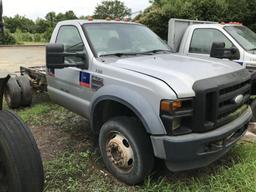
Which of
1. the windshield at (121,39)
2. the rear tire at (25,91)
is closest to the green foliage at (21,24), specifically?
the rear tire at (25,91)

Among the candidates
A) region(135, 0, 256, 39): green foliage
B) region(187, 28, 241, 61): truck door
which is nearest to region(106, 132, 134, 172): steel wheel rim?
region(187, 28, 241, 61): truck door

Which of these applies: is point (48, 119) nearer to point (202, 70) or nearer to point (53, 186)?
point (53, 186)

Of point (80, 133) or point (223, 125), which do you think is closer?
point (223, 125)

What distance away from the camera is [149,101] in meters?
3.69

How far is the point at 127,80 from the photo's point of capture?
405 centimetres

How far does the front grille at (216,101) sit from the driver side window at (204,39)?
3.08 metres

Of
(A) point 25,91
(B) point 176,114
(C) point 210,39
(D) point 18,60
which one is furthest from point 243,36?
(D) point 18,60

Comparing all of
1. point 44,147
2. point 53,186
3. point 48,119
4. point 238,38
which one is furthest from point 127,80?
point 238,38

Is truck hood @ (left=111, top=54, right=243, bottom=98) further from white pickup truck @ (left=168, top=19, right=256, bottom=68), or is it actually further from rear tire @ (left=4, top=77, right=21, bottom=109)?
rear tire @ (left=4, top=77, right=21, bottom=109)

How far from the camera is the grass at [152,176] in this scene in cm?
391

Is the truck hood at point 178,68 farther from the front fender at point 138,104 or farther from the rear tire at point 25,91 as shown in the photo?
the rear tire at point 25,91

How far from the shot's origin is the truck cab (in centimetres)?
356

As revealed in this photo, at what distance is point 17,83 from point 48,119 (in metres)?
1.49

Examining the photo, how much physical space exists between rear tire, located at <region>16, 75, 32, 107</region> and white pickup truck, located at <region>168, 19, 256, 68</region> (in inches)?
126
